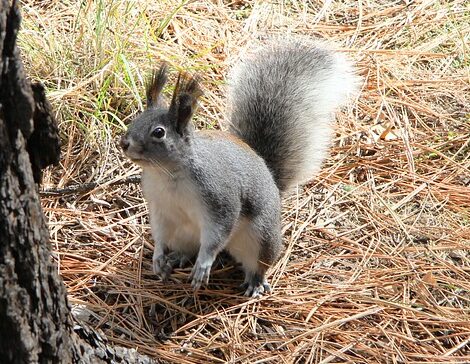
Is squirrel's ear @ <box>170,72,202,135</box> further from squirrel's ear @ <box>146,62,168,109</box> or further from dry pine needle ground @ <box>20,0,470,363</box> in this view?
dry pine needle ground @ <box>20,0,470,363</box>

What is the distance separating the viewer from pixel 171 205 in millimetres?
2414

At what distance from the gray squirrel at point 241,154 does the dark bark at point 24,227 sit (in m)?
0.74

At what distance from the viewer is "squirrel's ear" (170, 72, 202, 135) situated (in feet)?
7.52

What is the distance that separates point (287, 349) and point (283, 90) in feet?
3.19

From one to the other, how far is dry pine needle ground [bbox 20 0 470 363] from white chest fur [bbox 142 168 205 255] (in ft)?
0.62

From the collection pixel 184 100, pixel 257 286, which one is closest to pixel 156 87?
pixel 184 100

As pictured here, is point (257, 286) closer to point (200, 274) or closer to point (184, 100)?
point (200, 274)

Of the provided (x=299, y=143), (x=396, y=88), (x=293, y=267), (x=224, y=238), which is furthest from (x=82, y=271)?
(x=396, y=88)

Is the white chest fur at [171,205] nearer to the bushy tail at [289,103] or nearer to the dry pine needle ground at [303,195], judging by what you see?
the dry pine needle ground at [303,195]

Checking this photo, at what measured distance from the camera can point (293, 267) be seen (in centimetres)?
267

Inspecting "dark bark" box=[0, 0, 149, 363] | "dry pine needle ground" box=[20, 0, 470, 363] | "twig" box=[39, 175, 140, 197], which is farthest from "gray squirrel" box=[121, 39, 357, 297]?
"dark bark" box=[0, 0, 149, 363]

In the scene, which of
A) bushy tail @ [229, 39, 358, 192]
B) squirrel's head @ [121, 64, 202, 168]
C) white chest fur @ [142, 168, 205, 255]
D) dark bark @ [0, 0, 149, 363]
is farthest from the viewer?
bushy tail @ [229, 39, 358, 192]

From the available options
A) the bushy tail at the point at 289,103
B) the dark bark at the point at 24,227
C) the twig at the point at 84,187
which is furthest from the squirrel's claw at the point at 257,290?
the dark bark at the point at 24,227

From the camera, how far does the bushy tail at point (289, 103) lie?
9.19 feet
